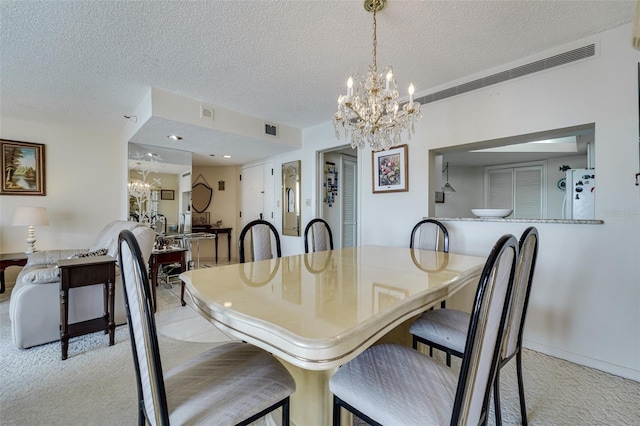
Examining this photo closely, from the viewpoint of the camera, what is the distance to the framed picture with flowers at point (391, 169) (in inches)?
121

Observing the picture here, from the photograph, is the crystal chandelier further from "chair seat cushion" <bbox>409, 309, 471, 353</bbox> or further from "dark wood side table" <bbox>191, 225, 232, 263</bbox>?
"dark wood side table" <bbox>191, 225, 232, 263</bbox>

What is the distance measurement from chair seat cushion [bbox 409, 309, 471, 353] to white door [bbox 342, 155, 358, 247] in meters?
3.24

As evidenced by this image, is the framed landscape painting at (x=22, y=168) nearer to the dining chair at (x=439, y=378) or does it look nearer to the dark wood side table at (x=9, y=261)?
the dark wood side table at (x=9, y=261)

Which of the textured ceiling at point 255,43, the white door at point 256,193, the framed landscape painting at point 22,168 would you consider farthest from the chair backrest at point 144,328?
the framed landscape painting at point 22,168

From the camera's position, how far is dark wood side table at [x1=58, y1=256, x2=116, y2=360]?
2.06m

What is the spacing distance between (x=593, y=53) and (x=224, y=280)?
9.89 ft

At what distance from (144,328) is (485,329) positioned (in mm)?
962

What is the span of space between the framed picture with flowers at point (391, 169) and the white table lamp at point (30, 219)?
4.39 m

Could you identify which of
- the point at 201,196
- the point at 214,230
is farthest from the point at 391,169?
the point at 201,196

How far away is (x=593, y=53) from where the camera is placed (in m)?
2.03

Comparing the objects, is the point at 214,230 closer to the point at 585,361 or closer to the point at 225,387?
the point at 225,387

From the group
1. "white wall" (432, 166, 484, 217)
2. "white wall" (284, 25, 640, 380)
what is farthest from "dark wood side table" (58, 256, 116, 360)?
"white wall" (432, 166, 484, 217)

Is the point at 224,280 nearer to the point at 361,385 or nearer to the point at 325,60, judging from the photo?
A: the point at 361,385

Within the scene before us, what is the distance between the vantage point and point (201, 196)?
19.5ft
